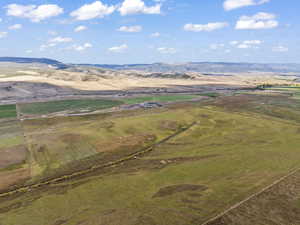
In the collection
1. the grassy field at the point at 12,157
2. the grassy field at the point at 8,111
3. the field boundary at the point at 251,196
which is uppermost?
the grassy field at the point at 8,111

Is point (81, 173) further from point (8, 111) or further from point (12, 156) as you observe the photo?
point (8, 111)

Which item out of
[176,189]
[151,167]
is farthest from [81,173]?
[176,189]

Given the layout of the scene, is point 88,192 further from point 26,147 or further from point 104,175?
point 26,147

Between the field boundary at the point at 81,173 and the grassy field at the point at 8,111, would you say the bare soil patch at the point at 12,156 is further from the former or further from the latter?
the grassy field at the point at 8,111

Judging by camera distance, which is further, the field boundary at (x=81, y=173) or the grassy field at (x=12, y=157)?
the grassy field at (x=12, y=157)

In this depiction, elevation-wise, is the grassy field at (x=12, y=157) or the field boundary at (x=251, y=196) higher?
the grassy field at (x=12, y=157)

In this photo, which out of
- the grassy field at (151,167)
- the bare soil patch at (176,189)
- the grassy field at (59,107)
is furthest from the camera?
the grassy field at (59,107)

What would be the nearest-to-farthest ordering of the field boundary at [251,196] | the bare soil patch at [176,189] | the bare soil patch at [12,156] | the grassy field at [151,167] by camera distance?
the field boundary at [251,196] < the grassy field at [151,167] < the bare soil patch at [176,189] < the bare soil patch at [12,156]

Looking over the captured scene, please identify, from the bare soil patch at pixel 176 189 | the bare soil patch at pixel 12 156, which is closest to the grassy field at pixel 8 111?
the bare soil patch at pixel 12 156
